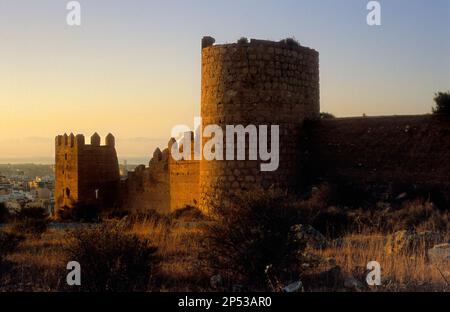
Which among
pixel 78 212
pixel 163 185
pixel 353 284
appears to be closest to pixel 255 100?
pixel 163 185

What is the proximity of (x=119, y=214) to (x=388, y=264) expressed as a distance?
16173mm

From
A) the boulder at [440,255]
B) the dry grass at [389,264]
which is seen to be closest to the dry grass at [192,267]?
the dry grass at [389,264]

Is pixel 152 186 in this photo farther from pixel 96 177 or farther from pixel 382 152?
pixel 382 152

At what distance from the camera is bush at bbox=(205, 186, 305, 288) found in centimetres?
656

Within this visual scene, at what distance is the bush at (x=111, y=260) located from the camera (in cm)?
634

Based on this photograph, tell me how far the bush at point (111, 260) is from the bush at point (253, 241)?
0.83m

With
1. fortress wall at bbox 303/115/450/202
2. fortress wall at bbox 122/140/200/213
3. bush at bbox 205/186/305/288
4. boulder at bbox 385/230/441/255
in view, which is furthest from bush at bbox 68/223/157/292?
fortress wall at bbox 122/140/200/213

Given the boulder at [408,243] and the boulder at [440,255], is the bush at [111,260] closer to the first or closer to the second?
the boulder at [408,243]

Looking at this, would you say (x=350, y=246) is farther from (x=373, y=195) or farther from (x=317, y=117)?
(x=317, y=117)

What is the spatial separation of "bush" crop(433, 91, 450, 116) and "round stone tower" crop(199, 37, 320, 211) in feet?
11.5

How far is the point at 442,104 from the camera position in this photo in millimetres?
14055

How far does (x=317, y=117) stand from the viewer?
16.4 m

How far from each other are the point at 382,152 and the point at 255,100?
138 inches
